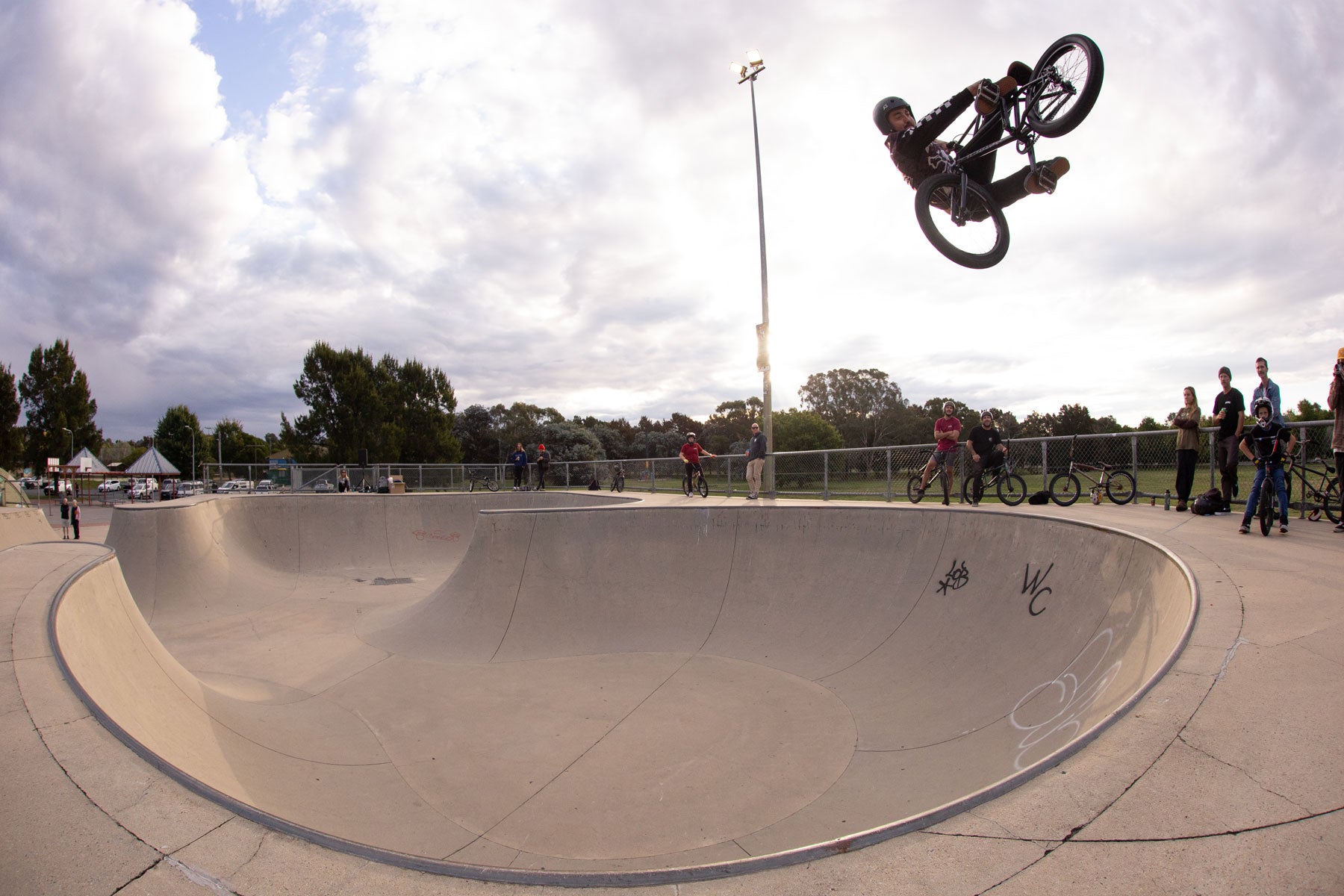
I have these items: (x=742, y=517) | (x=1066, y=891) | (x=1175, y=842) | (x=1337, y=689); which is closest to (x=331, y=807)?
(x=1066, y=891)

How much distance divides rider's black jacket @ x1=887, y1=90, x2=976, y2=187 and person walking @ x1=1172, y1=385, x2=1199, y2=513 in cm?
479

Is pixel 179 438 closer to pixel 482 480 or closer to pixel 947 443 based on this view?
pixel 482 480

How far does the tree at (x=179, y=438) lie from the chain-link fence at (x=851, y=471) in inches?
2384

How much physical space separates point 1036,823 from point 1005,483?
Result: 8934 millimetres

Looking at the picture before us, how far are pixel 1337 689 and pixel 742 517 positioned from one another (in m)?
7.77

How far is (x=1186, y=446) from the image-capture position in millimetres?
8641

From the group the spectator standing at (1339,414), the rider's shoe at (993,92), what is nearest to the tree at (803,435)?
the spectator standing at (1339,414)

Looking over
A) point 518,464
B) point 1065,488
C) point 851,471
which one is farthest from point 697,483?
point 1065,488

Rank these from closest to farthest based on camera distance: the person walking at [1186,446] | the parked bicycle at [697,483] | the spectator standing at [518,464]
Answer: the person walking at [1186,446] → the parked bicycle at [697,483] → the spectator standing at [518,464]

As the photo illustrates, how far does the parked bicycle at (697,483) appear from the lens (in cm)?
1659

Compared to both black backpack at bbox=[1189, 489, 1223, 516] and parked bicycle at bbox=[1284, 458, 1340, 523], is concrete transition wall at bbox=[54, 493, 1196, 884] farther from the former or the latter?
parked bicycle at bbox=[1284, 458, 1340, 523]

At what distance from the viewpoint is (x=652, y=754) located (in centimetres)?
561

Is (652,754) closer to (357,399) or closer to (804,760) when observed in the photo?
(804,760)

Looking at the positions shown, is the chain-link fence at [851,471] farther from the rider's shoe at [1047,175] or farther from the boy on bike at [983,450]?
the rider's shoe at [1047,175]
